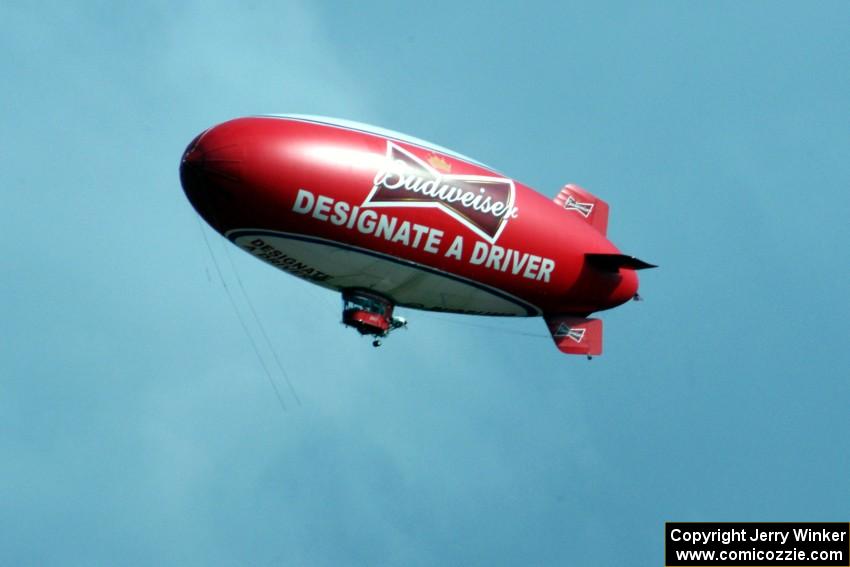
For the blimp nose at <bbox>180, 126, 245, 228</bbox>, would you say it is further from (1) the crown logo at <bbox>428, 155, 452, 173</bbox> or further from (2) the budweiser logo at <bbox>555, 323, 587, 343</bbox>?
(2) the budweiser logo at <bbox>555, 323, 587, 343</bbox>

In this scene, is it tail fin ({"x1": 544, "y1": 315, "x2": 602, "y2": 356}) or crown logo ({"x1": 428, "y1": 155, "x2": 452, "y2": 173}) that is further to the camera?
tail fin ({"x1": 544, "y1": 315, "x2": 602, "y2": 356})

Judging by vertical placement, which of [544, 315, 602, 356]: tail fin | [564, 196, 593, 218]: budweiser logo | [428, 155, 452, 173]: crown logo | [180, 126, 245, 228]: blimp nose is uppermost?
[564, 196, 593, 218]: budweiser logo

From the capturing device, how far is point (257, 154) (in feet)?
130

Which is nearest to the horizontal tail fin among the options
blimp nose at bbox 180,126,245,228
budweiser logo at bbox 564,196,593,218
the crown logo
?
budweiser logo at bbox 564,196,593,218

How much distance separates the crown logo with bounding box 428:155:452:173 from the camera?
4200 centimetres

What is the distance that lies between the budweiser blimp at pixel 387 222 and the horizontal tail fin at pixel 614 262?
0.06 meters

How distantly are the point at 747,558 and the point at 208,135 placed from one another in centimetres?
1944

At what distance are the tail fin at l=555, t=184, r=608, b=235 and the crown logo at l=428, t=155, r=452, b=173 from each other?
686 centimetres

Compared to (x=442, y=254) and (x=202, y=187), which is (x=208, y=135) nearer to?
(x=202, y=187)

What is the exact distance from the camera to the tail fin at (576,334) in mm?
47219

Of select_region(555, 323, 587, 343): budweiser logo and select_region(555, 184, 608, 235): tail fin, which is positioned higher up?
select_region(555, 184, 608, 235): tail fin

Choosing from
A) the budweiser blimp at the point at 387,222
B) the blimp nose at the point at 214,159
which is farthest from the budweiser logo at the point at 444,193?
the blimp nose at the point at 214,159

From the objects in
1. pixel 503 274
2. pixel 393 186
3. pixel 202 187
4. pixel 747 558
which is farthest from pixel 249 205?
pixel 747 558

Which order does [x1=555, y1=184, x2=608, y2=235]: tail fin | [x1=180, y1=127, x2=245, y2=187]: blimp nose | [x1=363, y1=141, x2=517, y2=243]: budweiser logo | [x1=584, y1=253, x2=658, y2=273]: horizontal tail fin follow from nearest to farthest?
1. [x1=180, y1=127, x2=245, y2=187]: blimp nose
2. [x1=363, y1=141, x2=517, y2=243]: budweiser logo
3. [x1=584, y1=253, x2=658, y2=273]: horizontal tail fin
4. [x1=555, y1=184, x2=608, y2=235]: tail fin
